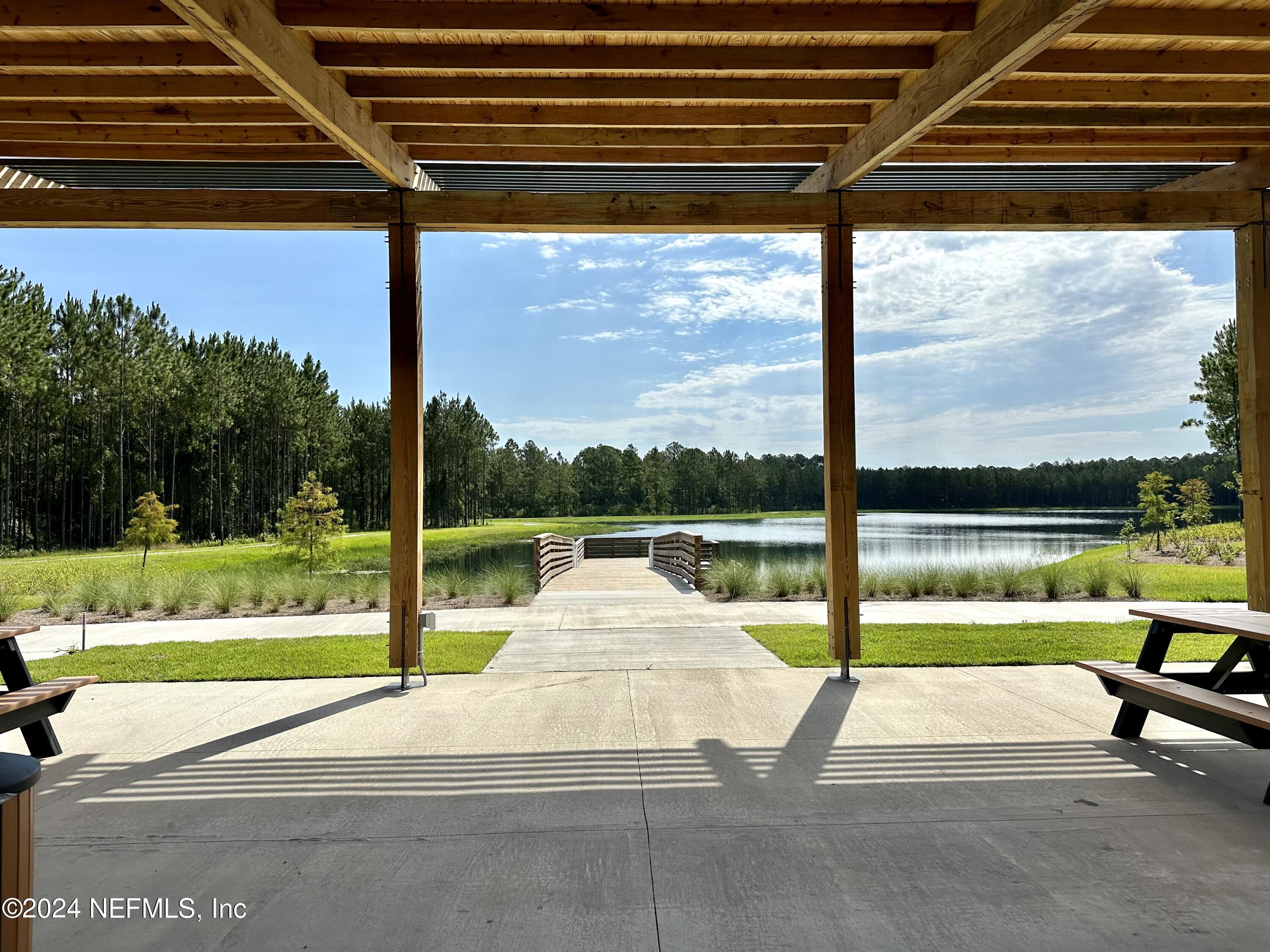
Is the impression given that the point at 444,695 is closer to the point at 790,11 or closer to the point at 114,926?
the point at 114,926

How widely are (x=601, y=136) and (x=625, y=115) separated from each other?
0.87ft

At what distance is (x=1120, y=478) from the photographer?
24500 mm

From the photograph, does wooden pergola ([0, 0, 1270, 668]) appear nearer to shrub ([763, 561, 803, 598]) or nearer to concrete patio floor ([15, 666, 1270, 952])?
concrete patio floor ([15, 666, 1270, 952])

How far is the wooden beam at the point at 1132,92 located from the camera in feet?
12.3

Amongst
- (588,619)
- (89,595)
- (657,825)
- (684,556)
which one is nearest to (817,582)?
(684,556)

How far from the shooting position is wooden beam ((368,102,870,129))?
3938 millimetres

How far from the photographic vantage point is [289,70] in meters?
3.02

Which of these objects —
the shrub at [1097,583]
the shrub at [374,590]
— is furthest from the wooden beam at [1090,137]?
the shrub at [374,590]

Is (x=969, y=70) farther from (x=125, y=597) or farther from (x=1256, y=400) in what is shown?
(x=125, y=597)

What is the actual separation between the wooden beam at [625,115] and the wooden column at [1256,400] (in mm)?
2836

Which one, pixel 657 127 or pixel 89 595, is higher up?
pixel 657 127

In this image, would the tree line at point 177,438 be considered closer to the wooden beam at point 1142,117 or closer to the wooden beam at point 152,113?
the wooden beam at point 152,113

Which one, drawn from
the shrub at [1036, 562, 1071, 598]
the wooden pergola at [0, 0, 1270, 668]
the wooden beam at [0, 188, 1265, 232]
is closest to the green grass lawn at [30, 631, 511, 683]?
the wooden pergola at [0, 0, 1270, 668]

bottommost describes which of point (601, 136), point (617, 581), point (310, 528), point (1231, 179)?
point (617, 581)
